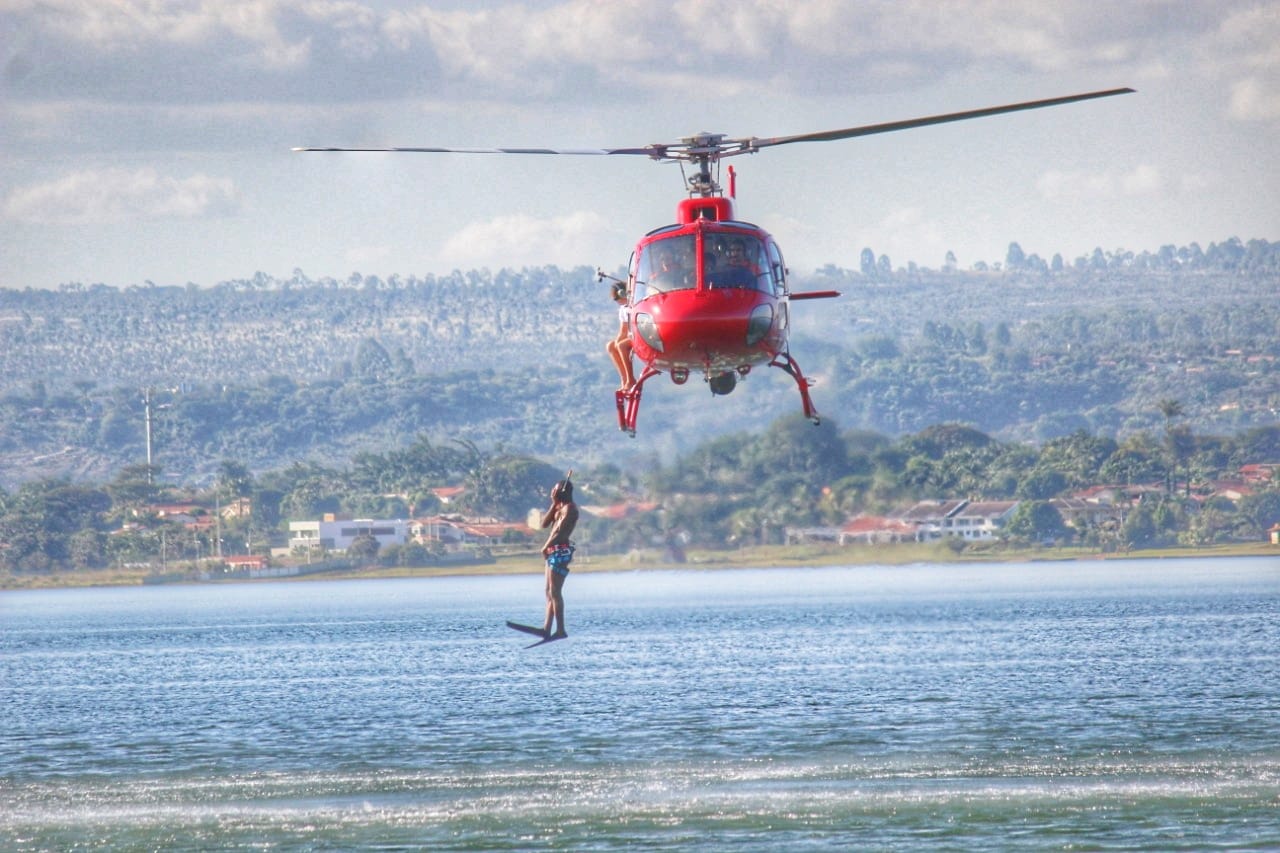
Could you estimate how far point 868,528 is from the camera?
169500 millimetres

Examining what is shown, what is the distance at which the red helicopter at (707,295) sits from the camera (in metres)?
33.8

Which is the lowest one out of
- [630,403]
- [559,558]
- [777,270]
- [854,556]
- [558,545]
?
[854,556]

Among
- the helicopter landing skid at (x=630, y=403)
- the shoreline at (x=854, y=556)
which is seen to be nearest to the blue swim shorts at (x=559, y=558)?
the helicopter landing skid at (x=630, y=403)

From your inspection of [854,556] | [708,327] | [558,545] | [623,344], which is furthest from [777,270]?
[854,556]

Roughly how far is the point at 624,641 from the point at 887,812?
2644 inches

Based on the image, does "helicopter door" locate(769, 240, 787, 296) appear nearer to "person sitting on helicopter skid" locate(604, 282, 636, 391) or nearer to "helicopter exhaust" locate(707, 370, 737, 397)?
"helicopter exhaust" locate(707, 370, 737, 397)

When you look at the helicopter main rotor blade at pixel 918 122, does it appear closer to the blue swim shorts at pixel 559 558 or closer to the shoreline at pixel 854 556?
the blue swim shorts at pixel 559 558

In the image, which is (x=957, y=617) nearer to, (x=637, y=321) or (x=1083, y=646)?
(x=1083, y=646)

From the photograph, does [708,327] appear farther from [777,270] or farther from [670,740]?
[670,740]

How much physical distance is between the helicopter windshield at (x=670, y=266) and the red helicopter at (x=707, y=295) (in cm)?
2

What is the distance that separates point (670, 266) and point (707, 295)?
0.96 meters

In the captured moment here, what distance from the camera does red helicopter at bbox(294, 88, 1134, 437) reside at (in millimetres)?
33750

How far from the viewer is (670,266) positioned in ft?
112

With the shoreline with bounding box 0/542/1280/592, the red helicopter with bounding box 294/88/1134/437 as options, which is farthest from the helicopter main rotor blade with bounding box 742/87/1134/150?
the shoreline with bounding box 0/542/1280/592
